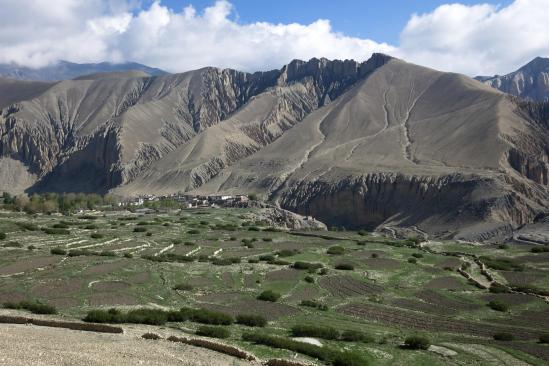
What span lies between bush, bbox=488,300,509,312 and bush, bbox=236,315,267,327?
1630 centimetres

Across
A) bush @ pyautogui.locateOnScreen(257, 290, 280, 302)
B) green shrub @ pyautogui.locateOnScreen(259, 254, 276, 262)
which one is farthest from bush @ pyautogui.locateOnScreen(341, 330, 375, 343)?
green shrub @ pyautogui.locateOnScreen(259, 254, 276, 262)

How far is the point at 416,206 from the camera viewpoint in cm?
11506

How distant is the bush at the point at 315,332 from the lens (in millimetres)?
25969

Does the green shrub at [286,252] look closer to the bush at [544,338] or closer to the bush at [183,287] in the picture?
the bush at [183,287]

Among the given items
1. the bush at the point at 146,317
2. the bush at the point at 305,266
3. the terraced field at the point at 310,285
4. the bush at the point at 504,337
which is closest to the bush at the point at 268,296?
the terraced field at the point at 310,285

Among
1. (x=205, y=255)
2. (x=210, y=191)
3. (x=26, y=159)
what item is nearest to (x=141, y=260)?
(x=205, y=255)

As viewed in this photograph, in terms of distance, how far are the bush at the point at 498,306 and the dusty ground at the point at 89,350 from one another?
2168 cm

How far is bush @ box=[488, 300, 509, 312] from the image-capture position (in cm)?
3591

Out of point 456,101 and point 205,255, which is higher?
point 456,101

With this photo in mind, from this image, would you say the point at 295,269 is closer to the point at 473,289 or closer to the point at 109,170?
the point at 473,289

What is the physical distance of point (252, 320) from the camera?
90.8 feet

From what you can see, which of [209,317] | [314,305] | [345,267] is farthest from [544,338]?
[345,267]

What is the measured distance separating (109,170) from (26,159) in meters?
37.1

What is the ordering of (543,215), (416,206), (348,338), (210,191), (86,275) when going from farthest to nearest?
(210,191)
(416,206)
(543,215)
(86,275)
(348,338)
